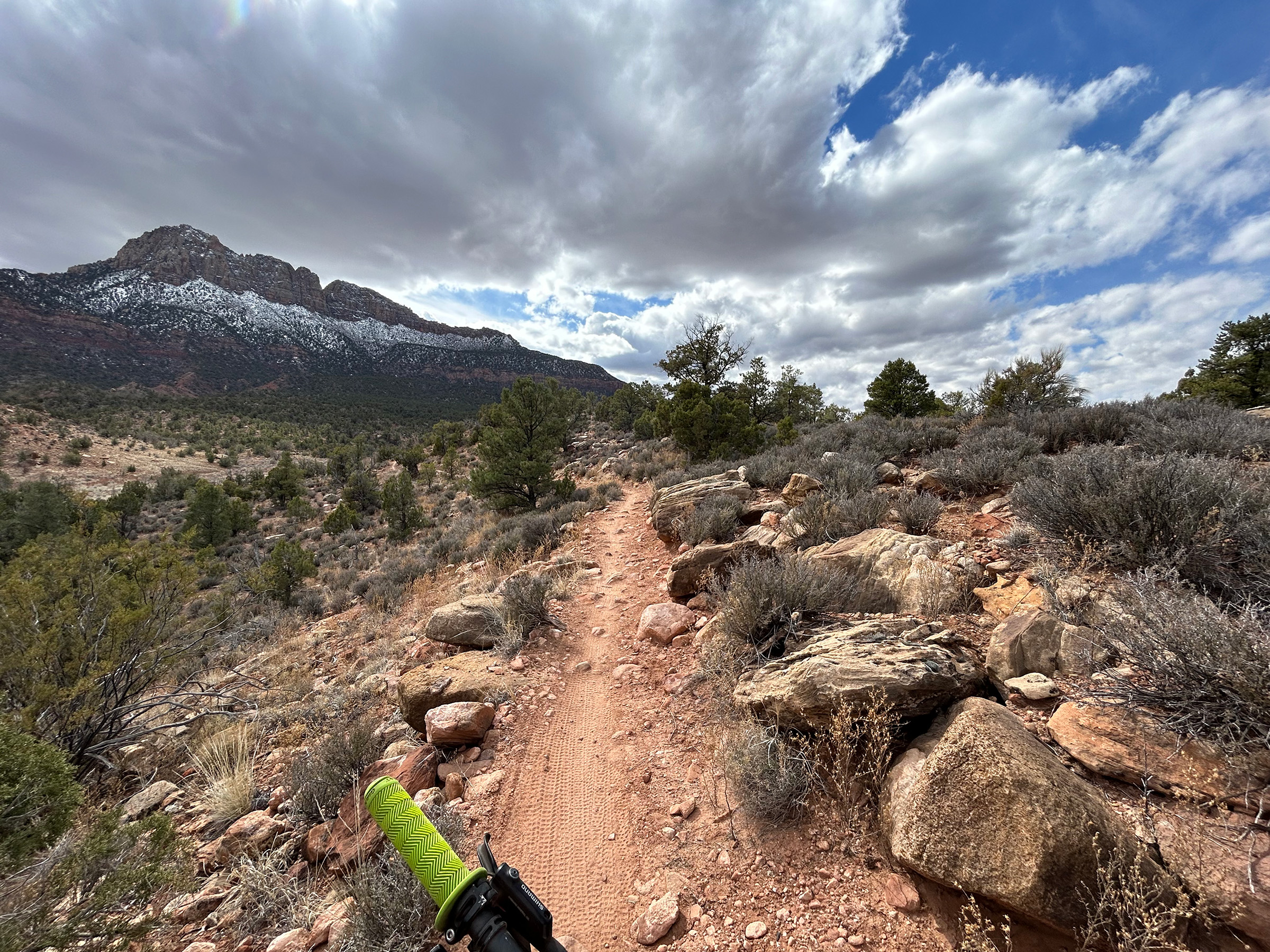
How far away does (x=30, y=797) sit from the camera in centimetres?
196

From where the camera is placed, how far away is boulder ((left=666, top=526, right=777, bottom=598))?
5.71m

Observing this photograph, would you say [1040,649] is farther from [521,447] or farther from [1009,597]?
[521,447]

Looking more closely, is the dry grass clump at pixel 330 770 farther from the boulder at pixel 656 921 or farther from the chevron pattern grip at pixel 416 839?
the chevron pattern grip at pixel 416 839

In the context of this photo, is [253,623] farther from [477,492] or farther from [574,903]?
[574,903]

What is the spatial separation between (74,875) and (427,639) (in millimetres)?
4256

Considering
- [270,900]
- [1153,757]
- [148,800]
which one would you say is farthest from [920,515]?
[148,800]

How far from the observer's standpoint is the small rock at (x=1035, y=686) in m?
2.73

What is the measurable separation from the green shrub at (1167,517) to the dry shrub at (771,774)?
2734 millimetres

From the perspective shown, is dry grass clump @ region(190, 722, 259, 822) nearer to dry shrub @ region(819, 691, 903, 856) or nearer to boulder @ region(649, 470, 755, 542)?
dry shrub @ region(819, 691, 903, 856)

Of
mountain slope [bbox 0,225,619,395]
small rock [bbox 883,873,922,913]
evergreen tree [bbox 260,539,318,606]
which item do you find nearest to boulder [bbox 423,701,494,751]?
small rock [bbox 883,873,922,913]

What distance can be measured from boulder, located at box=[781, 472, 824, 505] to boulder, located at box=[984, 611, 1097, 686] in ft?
14.5

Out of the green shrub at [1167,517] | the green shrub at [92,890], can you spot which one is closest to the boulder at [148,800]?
the green shrub at [92,890]

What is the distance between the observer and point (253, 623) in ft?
30.7

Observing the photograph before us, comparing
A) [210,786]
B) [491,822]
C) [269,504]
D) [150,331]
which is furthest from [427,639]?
[150,331]
